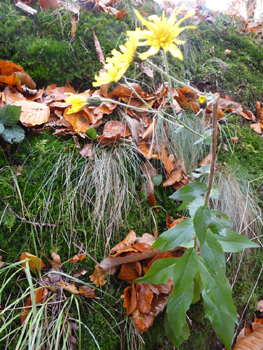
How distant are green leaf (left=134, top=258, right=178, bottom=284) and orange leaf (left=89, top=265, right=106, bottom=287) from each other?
30cm

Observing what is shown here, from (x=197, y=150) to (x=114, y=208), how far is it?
830 mm

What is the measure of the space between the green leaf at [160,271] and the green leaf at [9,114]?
1097 mm

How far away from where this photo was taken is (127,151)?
1511 mm

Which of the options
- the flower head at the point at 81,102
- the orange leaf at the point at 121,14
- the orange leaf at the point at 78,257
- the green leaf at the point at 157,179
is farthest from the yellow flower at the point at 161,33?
the orange leaf at the point at 121,14

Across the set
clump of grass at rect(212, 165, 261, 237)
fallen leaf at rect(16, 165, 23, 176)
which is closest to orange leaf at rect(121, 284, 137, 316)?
clump of grass at rect(212, 165, 261, 237)

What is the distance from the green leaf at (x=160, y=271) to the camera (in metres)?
0.92

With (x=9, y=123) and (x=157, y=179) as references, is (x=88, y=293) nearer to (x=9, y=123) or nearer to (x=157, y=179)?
(x=157, y=179)

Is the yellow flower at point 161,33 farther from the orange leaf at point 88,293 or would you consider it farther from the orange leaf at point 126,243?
the orange leaf at point 88,293

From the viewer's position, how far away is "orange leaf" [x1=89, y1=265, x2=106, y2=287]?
44.3 inches

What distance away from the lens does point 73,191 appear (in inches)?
50.4

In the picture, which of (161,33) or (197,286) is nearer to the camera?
(161,33)

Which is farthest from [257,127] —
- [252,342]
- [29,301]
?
[29,301]

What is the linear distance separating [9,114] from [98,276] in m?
1.03

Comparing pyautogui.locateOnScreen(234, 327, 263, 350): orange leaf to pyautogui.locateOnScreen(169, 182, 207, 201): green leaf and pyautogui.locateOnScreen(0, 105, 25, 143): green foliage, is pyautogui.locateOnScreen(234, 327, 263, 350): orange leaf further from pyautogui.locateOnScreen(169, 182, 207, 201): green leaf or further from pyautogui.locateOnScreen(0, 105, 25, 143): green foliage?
pyautogui.locateOnScreen(0, 105, 25, 143): green foliage
